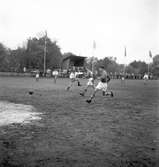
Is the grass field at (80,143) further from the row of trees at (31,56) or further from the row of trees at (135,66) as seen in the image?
the row of trees at (135,66)

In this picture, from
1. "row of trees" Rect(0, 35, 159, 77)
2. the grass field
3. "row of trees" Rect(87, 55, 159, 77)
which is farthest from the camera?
"row of trees" Rect(87, 55, 159, 77)

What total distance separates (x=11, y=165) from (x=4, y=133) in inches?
68.1

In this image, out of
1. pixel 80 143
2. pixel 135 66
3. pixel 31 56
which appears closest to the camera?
pixel 80 143

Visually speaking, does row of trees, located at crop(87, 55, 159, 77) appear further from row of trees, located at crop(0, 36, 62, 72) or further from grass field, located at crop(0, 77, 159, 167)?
grass field, located at crop(0, 77, 159, 167)

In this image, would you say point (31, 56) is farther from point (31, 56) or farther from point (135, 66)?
point (135, 66)

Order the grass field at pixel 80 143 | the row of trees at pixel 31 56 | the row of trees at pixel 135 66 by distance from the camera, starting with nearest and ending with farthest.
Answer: the grass field at pixel 80 143 → the row of trees at pixel 31 56 → the row of trees at pixel 135 66

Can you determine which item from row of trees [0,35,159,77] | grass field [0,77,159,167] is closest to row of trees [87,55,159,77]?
row of trees [0,35,159,77]

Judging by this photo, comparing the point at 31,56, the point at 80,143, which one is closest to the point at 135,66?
the point at 31,56

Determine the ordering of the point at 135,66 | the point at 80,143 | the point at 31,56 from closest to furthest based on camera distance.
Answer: the point at 80,143 < the point at 31,56 < the point at 135,66

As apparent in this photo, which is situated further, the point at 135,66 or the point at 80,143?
the point at 135,66

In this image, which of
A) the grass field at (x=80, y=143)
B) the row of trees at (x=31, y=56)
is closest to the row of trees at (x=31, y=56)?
the row of trees at (x=31, y=56)

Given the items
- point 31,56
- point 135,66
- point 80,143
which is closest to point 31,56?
point 31,56

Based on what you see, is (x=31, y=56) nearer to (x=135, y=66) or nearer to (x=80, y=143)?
(x=80, y=143)

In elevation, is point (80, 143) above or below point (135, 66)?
below
